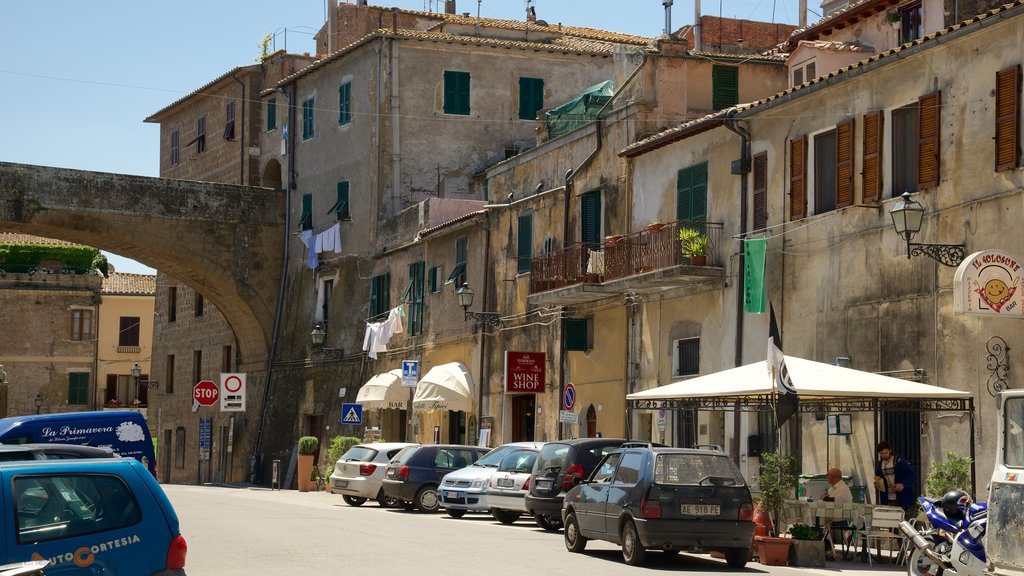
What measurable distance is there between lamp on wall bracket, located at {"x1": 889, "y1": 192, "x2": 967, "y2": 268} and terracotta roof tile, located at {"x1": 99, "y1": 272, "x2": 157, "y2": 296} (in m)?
→ 59.4

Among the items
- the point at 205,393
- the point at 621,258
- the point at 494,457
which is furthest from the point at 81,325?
the point at 494,457

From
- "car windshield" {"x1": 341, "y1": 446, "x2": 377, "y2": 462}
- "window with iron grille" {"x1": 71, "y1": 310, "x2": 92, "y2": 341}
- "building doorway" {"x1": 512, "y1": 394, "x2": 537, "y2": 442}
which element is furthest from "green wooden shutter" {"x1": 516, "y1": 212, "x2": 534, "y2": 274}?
"window with iron grille" {"x1": 71, "y1": 310, "x2": 92, "y2": 341}

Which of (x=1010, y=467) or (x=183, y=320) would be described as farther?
(x=183, y=320)

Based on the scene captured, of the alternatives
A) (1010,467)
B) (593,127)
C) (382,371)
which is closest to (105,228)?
(382,371)

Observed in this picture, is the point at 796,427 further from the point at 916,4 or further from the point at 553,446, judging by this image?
the point at 916,4

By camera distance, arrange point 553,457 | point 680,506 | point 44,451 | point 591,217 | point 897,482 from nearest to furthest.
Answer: point 44,451, point 680,506, point 897,482, point 553,457, point 591,217

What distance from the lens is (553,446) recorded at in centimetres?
2281

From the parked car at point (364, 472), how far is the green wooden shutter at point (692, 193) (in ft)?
23.7

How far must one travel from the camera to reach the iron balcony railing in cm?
2620

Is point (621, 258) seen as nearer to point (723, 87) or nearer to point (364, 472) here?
point (723, 87)

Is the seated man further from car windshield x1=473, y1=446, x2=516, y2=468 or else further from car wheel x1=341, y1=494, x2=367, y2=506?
car wheel x1=341, y1=494, x2=367, y2=506

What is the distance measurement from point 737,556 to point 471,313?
61.1 ft

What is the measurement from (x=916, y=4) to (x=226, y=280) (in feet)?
86.4

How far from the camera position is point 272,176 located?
51.9m
